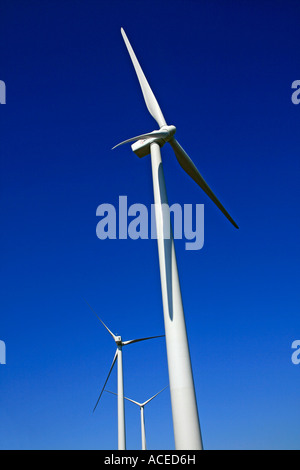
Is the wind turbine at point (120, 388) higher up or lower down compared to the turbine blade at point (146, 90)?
lower down

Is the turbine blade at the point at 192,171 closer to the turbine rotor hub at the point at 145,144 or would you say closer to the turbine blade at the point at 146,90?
the turbine rotor hub at the point at 145,144

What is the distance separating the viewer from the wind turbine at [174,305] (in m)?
11.5

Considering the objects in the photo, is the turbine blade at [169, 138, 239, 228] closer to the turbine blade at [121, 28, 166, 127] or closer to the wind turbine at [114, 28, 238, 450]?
the wind turbine at [114, 28, 238, 450]

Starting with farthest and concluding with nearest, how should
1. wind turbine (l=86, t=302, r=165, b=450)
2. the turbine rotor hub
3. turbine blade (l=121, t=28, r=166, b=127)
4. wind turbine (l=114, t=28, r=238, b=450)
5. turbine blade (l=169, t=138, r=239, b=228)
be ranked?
wind turbine (l=86, t=302, r=165, b=450) < turbine blade (l=121, t=28, r=166, b=127) < turbine blade (l=169, t=138, r=239, b=228) < the turbine rotor hub < wind turbine (l=114, t=28, r=238, b=450)

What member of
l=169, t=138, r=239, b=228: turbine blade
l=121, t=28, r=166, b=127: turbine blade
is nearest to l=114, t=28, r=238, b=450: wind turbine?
l=169, t=138, r=239, b=228: turbine blade

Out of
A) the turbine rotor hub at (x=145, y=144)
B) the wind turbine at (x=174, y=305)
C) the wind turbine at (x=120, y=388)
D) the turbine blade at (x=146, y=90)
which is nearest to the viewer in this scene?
the wind turbine at (x=174, y=305)

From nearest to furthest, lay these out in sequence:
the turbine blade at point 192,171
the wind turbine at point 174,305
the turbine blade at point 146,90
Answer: the wind turbine at point 174,305 → the turbine blade at point 192,171 → the turbine blade at point 146,90

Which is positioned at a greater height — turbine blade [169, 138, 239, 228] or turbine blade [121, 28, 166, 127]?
turbine blade [121, 28, 166, 127]

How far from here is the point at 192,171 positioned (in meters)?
20.1

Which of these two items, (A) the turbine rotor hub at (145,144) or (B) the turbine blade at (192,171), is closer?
(A) the turbine rotor hub at (145,144)

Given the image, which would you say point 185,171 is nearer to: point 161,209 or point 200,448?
point 161,209

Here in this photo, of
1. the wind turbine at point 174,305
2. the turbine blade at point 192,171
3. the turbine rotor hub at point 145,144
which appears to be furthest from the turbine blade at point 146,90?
the turbine rotor hub at point 145,144

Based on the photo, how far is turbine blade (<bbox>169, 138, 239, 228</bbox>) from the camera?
773 inches

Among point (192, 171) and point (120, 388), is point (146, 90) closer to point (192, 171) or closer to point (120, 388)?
point (192, 171)
